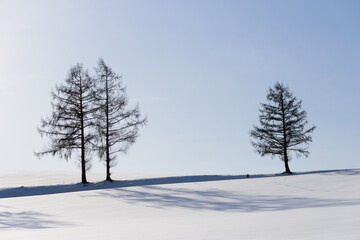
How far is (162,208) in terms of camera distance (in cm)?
1156

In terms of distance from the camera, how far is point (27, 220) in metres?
10.6

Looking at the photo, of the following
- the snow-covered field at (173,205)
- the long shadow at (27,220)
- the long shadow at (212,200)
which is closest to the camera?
the snow-covered field at (173,205)

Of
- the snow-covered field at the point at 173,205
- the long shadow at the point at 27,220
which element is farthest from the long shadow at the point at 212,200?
the long shadow at the point at 27,220

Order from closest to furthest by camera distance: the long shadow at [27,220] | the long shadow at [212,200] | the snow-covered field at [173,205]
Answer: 1. the snow-covered field at [173,205]
2. the long shadow at [27,220]
3. the long shadow at [212,200]

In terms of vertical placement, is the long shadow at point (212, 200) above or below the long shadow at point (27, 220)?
above

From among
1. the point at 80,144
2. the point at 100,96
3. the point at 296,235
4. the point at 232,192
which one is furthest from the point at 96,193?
the point at 296,235

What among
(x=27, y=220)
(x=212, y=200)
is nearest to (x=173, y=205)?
(x=212, y=200)

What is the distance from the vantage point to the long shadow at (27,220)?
9.35m

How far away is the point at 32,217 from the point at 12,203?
4428 mm

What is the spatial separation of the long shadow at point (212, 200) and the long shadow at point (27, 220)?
355 cm

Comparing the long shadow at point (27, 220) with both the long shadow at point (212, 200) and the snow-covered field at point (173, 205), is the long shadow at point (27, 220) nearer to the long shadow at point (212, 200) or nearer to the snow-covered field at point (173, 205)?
the snow-covered field at point (173, 205)

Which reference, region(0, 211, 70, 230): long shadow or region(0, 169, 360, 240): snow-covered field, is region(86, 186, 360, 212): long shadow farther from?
region(0, 211, 70, 230): long shadow

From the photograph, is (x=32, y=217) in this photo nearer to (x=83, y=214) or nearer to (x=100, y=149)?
(x=83, y=214)

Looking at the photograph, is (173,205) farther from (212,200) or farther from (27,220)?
(27,220)
